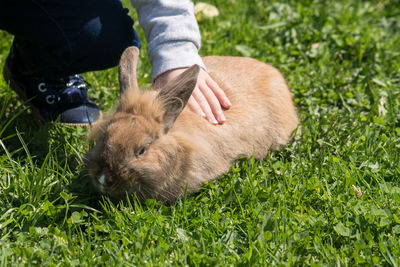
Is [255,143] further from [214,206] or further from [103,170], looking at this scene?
[103,170]

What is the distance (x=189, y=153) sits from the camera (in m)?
3.03

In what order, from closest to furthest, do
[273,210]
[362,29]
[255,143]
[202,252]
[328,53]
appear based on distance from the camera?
[202,252] < [273,210] < [255,143] < [328,53] < [362,29]

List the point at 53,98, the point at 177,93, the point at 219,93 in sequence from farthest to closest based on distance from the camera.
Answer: the point at 53,98 < the point at 219,93 < the point at 177,93

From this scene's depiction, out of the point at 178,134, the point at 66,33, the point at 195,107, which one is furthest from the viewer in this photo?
the point at 66,33

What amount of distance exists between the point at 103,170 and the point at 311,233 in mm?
1246

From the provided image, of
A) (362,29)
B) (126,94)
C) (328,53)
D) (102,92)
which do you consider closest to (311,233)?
(126,94)

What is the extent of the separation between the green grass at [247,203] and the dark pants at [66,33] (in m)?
0.48

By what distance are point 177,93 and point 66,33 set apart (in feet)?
3.71

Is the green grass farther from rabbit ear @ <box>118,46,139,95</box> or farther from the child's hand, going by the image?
rabbit ear @ <box>118,46,139,95</box>

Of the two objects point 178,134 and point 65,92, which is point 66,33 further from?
point 178,134

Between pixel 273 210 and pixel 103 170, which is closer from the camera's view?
pixel 103 170

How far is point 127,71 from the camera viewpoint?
308 centimetres

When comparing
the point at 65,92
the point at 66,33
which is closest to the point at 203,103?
the point at 66,33

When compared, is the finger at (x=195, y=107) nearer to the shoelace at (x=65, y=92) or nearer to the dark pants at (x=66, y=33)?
the dark pants at (x=66, y=33)
